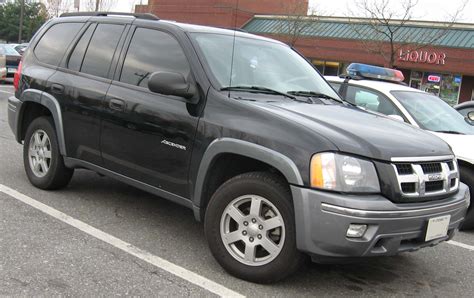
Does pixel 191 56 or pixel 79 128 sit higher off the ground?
pixel 191 56

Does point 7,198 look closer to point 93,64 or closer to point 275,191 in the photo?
point 93,64

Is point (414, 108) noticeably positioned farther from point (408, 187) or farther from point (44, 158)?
point (44, 158)

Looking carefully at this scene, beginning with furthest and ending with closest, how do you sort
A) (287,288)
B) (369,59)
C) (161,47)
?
(369,59)
(161,47)
(287,288)

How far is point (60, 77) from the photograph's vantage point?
537cm

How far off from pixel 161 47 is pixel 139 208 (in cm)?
170

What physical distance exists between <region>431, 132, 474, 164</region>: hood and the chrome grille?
6.07 feet

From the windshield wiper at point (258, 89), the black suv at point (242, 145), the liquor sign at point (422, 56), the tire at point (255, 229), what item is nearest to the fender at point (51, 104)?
the black suv at point (242, 145)

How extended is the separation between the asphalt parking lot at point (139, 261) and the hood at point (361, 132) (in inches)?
42.3

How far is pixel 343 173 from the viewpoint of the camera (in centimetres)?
335

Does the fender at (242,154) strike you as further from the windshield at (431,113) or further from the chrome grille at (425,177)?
the windshield at (431,113)

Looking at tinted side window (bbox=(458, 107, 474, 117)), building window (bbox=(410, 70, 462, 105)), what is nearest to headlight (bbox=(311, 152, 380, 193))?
tinted side window (bbox=(458, 107, 474, 117))

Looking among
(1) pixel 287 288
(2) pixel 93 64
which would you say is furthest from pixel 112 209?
(1) pixel 287 288

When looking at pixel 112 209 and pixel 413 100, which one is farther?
pixel 413 100

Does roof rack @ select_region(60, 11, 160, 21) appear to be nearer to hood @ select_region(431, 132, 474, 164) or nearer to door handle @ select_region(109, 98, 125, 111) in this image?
door handle @ select_region(109, 98, 125, 111)
